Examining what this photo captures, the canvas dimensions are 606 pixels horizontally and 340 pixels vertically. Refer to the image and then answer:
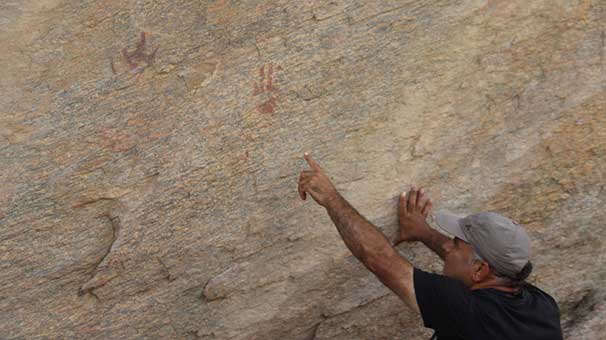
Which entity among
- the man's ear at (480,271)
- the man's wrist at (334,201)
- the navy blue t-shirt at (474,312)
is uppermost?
the man's wrist at (334,201)

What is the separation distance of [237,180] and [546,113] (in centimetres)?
192

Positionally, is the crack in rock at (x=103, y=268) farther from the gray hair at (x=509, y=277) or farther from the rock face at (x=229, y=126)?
the gray hair at (x=509, y=277)

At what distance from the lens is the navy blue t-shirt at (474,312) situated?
2779mm

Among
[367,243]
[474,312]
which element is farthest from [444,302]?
[367,243]

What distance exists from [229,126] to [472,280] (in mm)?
1661

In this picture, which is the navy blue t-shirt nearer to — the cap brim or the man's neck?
the man's neck

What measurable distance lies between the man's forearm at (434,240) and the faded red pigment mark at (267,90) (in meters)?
1.17

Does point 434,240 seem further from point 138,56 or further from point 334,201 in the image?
point 138,56

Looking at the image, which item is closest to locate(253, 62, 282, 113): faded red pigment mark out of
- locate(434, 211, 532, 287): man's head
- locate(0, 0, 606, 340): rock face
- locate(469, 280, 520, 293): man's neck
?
locate(0, 0, 606, 340): rock face

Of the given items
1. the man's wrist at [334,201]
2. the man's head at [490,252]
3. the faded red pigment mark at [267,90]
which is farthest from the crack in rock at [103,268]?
the man's head at [490,252]

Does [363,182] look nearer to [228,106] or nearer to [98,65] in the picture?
[228,106]

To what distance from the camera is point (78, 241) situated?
148 inches

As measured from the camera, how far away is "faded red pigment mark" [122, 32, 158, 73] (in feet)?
12.3

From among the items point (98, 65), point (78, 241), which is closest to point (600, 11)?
point (98, 65)
